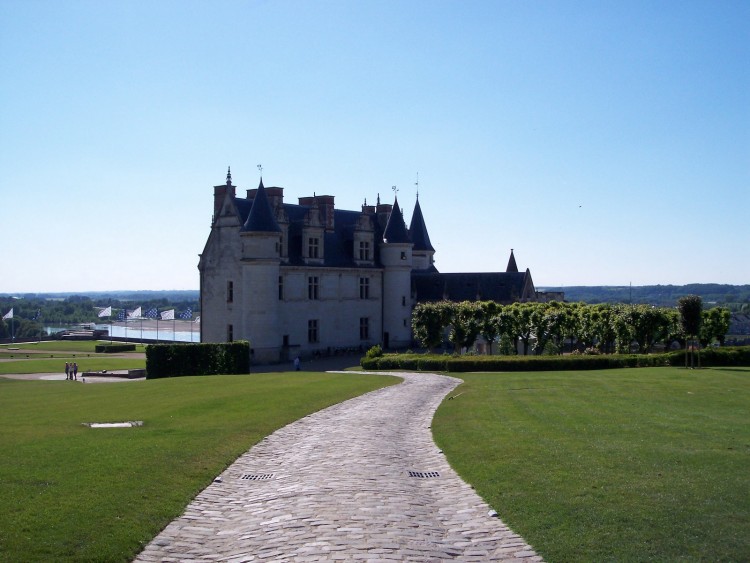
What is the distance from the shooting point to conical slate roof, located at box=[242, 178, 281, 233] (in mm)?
51719

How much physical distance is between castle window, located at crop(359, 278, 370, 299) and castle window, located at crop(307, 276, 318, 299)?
4.85 metres

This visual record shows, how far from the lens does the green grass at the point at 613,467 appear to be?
10477mm

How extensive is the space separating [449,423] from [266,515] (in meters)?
9.57

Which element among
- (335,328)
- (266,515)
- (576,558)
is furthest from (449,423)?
(335,328)

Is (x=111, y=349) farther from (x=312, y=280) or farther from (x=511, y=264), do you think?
(x=511, y=264)

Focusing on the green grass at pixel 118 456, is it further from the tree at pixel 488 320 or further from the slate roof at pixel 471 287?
the slate roof at pixel 471 287

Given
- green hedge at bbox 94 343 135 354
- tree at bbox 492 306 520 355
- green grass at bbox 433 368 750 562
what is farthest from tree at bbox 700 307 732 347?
green hedge at bbox 94 343 135 354

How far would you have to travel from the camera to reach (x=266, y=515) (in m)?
12.3

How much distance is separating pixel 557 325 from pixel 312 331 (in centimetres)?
1919

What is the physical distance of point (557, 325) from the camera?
157 ft

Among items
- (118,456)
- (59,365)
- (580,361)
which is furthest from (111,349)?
(118,456)

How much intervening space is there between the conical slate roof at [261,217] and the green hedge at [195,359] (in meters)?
9.51

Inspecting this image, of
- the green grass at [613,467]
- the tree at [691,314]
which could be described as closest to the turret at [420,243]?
the tree at [691,314]

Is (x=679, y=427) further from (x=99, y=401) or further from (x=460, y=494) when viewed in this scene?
(x=99, y=401)
